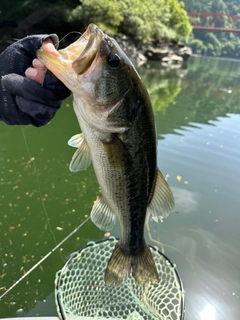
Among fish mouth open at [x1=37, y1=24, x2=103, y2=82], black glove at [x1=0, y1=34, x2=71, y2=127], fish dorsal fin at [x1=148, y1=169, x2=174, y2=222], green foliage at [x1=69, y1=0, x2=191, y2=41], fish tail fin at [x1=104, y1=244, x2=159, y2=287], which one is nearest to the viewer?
fish mouth open at [x1=37, y1=24, x2=103, y2=82]

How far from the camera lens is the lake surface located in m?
3.76

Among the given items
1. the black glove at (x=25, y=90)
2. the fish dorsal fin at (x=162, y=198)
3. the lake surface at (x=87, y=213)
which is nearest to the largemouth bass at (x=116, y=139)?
the fish dorsal fin at (x=162, y=198)

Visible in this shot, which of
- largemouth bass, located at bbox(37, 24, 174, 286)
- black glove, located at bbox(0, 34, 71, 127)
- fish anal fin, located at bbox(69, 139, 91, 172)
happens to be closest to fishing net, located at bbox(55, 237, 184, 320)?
largemouth bass, located at bbox(37, 24, 174, 286)

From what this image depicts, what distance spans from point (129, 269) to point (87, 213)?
9.70 ft

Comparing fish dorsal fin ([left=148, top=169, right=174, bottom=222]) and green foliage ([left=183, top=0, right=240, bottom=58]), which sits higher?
fish dorsal fin ([left=148, top=169, right=174, bottom=222])

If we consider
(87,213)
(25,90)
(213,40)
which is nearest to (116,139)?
(25,90)

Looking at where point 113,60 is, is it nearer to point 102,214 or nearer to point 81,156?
point 81,156

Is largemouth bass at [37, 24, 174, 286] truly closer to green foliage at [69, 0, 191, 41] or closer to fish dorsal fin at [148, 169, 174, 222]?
fish dorsal fin at [148, 169, 174, 222]

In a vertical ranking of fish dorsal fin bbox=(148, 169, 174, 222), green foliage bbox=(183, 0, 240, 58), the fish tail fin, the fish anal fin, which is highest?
the fish anal fin

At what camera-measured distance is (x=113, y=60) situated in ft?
5.17

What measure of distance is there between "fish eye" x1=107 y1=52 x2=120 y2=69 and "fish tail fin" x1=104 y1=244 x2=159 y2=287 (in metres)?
1.31

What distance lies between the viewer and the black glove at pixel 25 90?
1.77 meters

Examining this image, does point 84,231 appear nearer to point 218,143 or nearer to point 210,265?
point 210,265

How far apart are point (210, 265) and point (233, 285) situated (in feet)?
1.33
